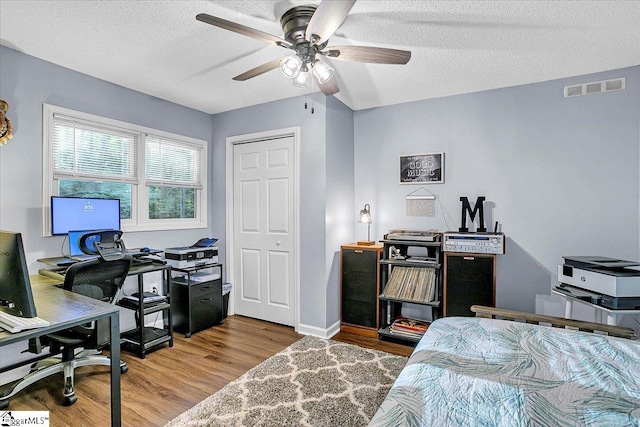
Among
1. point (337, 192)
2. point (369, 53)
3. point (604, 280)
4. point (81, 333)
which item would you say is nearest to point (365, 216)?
point (337, 192)

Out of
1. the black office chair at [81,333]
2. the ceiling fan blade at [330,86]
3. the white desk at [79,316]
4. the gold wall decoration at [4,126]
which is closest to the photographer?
the white desk at [79,316]

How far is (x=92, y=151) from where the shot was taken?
2959 mm

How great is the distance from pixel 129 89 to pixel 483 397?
3.76 metres

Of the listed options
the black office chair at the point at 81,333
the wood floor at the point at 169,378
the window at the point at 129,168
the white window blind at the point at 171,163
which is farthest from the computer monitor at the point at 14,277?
the white window blind at the point at 171,163

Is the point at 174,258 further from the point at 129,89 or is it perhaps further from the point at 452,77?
the point at 452,77

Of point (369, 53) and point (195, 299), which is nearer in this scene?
point (369, 53)

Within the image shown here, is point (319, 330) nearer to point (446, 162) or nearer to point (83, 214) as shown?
point (446, 162)

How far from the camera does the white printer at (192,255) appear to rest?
3253 millimetres

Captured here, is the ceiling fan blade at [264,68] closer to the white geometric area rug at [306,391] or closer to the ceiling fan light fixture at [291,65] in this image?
the ceiling fan light fixture at [291,65]

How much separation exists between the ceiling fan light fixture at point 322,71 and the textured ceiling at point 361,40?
338mm

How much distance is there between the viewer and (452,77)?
2918mm

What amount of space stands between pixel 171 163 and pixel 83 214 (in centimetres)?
119

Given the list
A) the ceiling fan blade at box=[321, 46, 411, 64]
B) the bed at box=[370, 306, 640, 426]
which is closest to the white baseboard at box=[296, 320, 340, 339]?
the bed at box=[370, 306, 640, 426]

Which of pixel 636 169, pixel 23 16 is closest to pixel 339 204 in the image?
pixel 636 169
